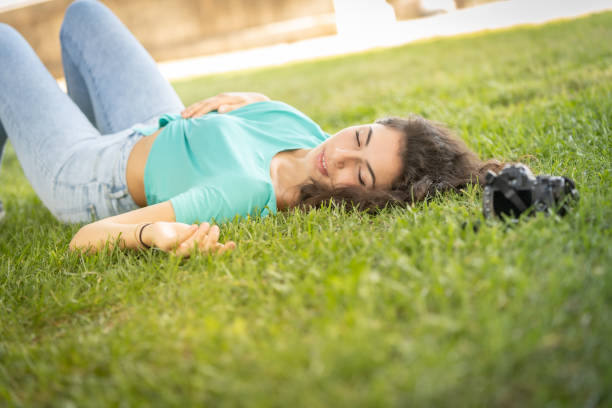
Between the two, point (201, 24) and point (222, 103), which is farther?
point (201, 24)

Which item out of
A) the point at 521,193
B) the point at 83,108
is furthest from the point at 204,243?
the point at 83,108

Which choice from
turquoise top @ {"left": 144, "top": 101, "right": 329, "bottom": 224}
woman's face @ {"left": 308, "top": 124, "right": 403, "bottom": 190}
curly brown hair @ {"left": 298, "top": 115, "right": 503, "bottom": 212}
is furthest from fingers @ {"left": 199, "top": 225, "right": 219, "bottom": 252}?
woman's face @ {"left": 308, "top": 124, "right": 403, "bottom": 190}

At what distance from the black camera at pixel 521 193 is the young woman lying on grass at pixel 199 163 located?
453 millimetres

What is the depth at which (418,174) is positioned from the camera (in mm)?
2068

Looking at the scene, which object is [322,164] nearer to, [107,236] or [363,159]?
[363,159]

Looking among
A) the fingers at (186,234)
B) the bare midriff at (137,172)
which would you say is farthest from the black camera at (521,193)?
the bare midriff at (137,172)

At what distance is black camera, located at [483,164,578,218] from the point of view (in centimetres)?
153

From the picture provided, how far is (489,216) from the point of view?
1.56 meters

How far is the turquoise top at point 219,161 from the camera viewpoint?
1.87 m

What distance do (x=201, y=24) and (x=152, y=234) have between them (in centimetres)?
1370

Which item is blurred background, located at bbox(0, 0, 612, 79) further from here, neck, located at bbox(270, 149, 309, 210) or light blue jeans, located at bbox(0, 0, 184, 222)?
neck, located at bbox(270, 149, 309, 210)

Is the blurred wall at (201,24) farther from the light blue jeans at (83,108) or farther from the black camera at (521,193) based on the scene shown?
the black camera at (521,193)

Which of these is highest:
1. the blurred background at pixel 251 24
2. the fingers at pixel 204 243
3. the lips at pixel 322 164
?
the blurred background at pixel 251 24

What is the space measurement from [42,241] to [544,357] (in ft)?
6.76
